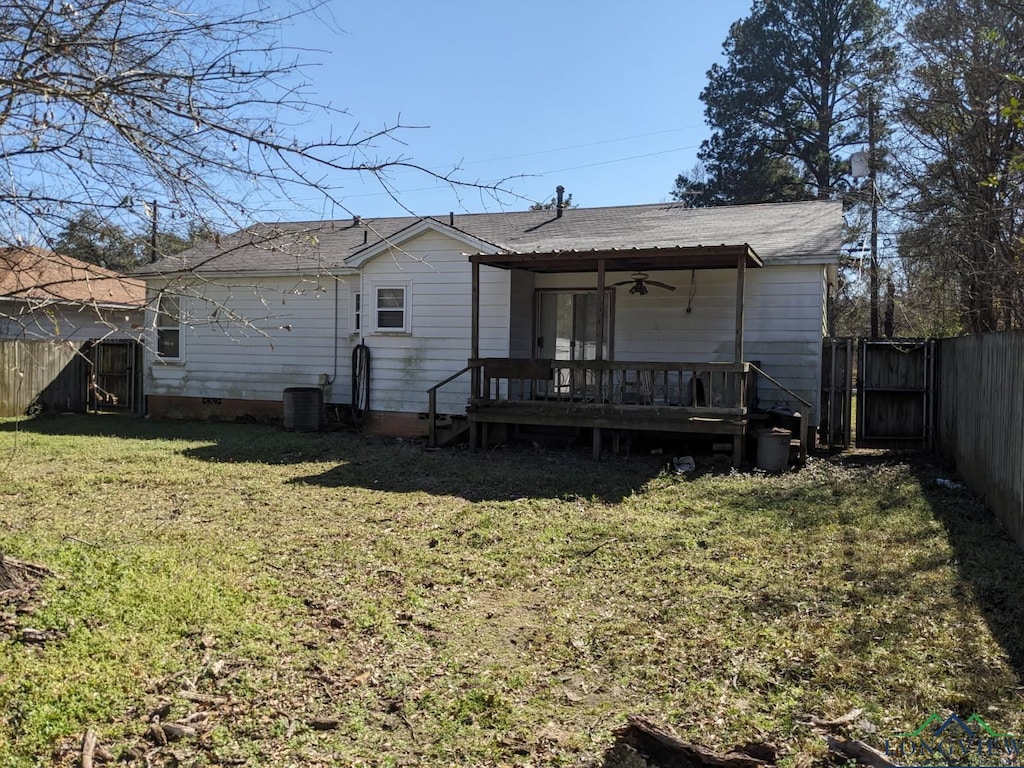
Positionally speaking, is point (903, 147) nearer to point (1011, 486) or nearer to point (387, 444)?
point (1011, 486)

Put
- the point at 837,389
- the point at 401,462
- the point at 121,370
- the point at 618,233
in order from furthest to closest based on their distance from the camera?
the point at 121,370 → the point at 618,233 → the point at 837,389 → the point at 401,462

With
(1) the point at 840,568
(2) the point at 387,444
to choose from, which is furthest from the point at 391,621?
(2) the point at 387,444

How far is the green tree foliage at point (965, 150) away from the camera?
9.98 m

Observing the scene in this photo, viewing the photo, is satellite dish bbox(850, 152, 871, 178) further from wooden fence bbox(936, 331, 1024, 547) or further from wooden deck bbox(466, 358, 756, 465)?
wooden deck bbox(466, 358, 756, 465)

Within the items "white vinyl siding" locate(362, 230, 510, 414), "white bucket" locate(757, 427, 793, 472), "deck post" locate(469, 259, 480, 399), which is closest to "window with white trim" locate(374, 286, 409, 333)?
"white vinyl siding" locate(362, 230, 510, 414)

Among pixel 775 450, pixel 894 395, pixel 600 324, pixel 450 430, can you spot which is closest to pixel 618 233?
pixel 600 324

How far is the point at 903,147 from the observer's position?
488 inches

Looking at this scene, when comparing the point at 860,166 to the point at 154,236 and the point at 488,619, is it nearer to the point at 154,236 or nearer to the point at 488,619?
the point at 488,619

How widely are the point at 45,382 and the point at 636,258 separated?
14190 mm

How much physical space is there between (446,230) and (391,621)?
374 inches

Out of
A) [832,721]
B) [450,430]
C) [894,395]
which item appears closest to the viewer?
[832,721]

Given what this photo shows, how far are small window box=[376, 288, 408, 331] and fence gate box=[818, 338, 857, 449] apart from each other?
23.7ft

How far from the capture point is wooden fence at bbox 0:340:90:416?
17.0 meters

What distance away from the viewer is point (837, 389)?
12.3 metres
